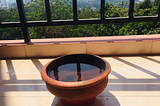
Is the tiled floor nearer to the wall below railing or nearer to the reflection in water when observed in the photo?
the wall below railing

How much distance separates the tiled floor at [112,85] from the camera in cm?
149

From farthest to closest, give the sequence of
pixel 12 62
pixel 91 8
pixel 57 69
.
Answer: pixel 91 8, pixel 12 62, pixel 57 69

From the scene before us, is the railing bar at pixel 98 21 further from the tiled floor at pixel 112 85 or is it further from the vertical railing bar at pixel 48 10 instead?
the tiled floor at pixel 112 85

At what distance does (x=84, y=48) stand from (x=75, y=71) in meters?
1.40

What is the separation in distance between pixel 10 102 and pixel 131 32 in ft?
15.7

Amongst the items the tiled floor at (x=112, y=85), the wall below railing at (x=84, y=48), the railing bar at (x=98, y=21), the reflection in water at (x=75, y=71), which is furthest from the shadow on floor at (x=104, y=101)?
the railing bar at (x=98, y=21)

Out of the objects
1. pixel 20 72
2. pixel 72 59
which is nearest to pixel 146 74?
pixel 72 59

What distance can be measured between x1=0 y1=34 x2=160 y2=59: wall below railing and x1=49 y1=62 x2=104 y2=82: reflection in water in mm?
1258

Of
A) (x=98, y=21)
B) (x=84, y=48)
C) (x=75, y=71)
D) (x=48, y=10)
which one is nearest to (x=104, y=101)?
(x=75, y=71)

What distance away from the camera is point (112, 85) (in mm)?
1785

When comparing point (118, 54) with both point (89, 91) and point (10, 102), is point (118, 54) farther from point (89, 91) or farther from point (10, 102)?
point (10, 102)

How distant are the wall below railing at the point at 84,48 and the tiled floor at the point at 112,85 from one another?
232mm

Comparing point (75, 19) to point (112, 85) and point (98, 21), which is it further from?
point (112, 85)

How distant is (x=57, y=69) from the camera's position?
1.46 meters
